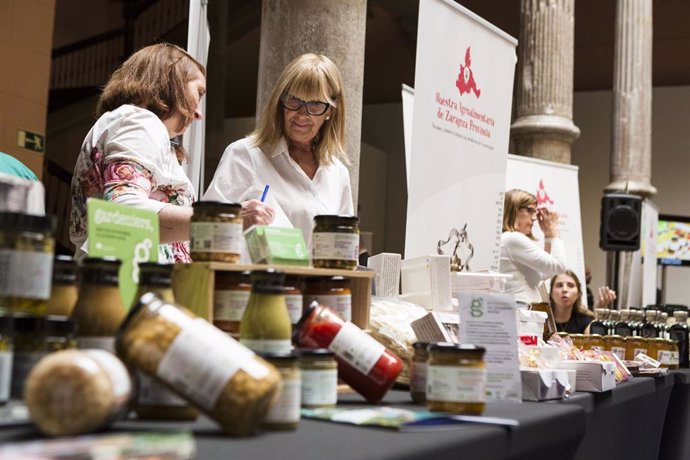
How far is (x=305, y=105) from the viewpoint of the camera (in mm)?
2066

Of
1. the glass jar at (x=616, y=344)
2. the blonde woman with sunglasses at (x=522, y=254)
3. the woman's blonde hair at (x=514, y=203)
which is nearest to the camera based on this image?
the glass jar at (x=616, y=344)

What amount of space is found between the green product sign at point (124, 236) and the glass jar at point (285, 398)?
0.86 feet

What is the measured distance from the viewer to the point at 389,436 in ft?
3.35

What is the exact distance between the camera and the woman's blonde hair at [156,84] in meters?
2.02

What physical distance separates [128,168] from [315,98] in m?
0.48

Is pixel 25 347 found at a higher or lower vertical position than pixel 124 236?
lower

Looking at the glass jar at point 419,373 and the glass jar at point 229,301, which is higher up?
the glass jar at point 229,301

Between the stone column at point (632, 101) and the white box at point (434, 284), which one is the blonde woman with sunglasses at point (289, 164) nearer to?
the white box at point (434, 284)

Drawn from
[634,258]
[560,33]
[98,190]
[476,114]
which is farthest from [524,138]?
[98,190]

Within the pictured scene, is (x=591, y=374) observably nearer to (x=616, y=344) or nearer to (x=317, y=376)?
(x=317, y=376)

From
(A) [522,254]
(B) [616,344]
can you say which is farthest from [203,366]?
(A) [522,254]

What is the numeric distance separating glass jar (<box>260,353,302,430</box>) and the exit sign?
17.9 ft

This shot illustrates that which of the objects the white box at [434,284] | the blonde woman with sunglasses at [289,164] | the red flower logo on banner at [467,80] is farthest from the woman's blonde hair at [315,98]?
the red flower logo on banner at [467,80]

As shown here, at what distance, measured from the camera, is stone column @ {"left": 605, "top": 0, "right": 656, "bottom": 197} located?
822 centimetres
